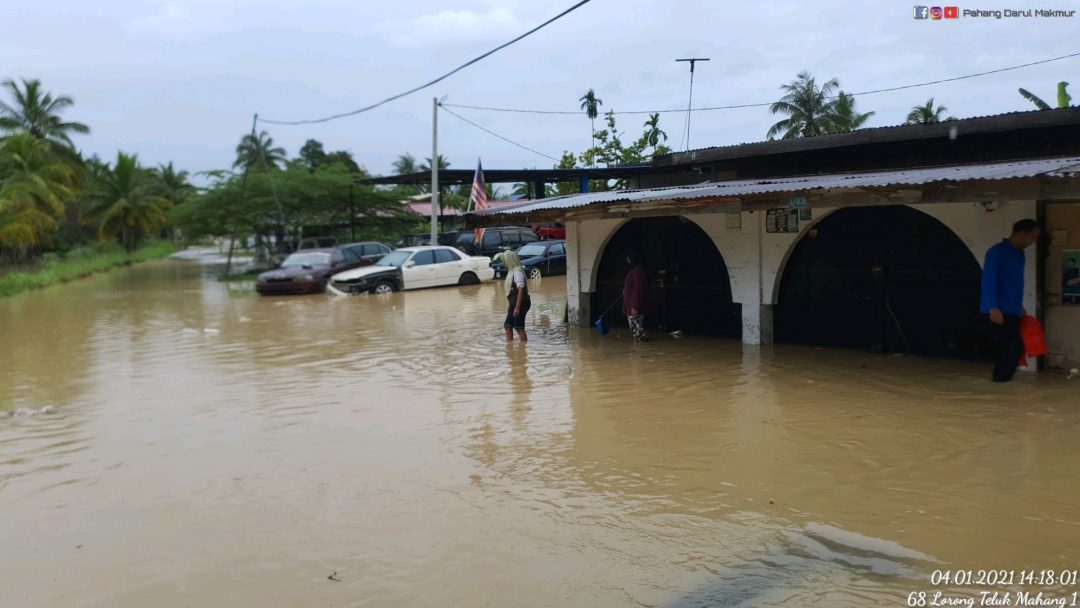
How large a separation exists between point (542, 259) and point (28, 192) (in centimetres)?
2298

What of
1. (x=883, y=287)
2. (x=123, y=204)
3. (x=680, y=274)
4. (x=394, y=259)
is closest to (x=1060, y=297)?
(x=883, y=287)

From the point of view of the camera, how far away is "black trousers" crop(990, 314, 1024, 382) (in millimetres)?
8062

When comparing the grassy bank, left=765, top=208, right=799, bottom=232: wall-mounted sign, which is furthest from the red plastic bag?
the grassy bank

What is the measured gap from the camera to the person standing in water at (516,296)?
13.5 metres

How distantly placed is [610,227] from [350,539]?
10.1 meters

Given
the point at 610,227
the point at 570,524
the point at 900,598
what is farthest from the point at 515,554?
the point at 610,227

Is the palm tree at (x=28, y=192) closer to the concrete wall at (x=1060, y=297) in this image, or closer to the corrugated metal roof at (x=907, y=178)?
the corrugated metal roof at (x=907, y=178)

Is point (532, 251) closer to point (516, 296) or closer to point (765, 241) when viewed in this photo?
point (516, 296)

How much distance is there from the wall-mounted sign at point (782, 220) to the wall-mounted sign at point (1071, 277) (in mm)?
3293

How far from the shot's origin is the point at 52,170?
39750 millimetres

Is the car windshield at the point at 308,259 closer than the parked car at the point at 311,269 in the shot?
No

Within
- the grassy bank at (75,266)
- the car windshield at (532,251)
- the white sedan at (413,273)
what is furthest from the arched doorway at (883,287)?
the grassy bank at (75,266)

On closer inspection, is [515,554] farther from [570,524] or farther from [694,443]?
[694,443]

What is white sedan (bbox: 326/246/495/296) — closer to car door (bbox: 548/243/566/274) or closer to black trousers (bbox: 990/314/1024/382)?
car door (bbox: 548/243/566/274)
